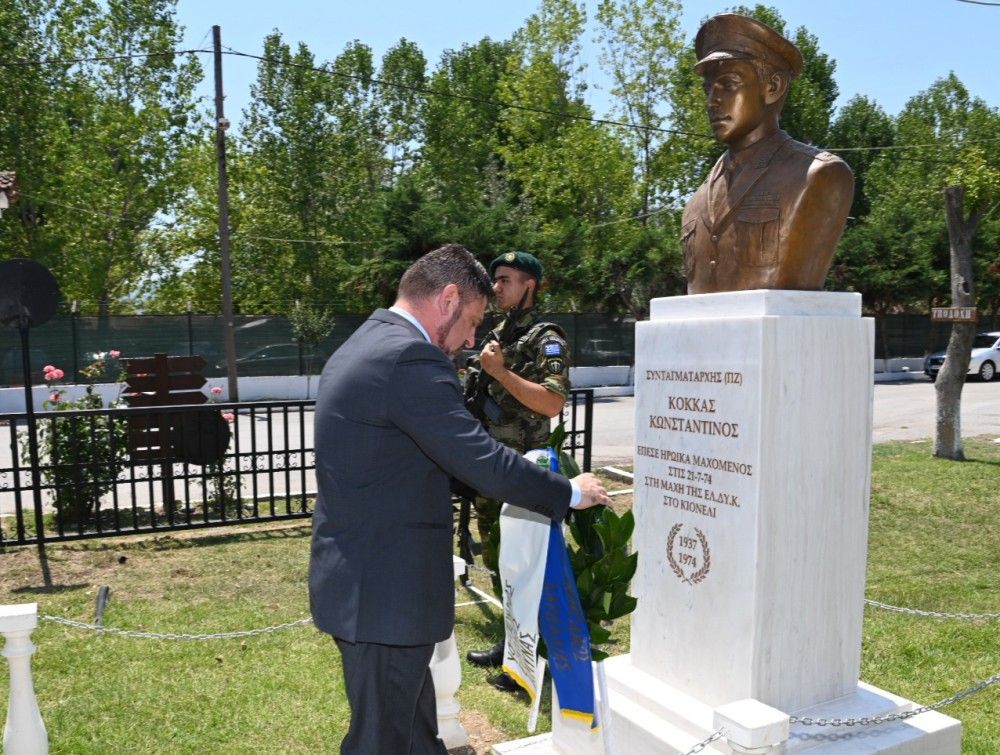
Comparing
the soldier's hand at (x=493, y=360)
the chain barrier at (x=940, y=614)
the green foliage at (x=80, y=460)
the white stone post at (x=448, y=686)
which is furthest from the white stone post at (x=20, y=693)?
the chain barrier at (x=940, y=614)

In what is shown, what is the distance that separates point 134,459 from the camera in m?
7.62

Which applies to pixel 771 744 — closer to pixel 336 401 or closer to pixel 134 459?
pixel 336 401

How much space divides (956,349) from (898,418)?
6411 millimetres

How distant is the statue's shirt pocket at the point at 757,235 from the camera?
11.0ft

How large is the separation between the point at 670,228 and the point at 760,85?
79.7ft

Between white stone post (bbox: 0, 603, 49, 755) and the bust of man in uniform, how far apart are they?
2.99m

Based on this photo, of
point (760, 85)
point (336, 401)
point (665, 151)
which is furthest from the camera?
point (665, 151)

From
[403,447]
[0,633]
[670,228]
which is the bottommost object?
[0,633]

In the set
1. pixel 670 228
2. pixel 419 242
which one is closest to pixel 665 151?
pixel 670 228

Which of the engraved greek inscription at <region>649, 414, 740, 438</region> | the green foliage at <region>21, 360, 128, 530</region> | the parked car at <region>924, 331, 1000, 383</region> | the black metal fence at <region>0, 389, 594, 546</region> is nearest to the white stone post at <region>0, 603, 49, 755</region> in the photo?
the engraved greek inscription at <region>649, 414, 740, 438</region>

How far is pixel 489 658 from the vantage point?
4668mm

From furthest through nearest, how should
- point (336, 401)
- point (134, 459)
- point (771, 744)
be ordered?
point (134, 459), point (336, 401), point (771, 744)

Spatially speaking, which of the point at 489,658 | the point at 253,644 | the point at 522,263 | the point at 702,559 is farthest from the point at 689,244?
the point at 253,644

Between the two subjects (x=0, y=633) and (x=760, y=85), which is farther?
(x=760, y=85)
